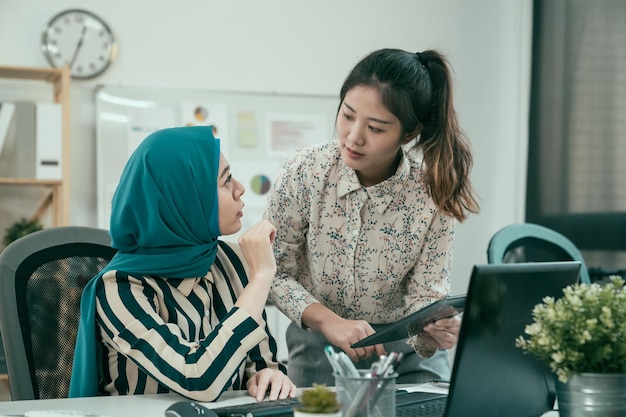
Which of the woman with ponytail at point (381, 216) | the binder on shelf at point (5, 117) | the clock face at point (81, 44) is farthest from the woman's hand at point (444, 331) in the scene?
the clock face at point (81, 44)

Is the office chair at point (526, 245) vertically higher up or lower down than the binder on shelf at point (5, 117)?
lower down

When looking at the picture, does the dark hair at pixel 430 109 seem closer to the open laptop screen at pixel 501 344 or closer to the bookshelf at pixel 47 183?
the open laptop screen at pixel 501 344

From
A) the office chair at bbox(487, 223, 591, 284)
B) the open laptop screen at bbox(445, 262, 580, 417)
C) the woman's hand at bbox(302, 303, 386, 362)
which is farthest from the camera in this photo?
the office chair at bbox(487, 223, 591, 284)

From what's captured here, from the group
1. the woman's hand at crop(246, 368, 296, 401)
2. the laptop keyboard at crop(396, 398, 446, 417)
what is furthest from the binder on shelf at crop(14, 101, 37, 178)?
the laptop keyboard at crop(396, 398, 446, 417)

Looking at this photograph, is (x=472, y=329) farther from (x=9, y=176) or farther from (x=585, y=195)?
(x=9, y=176)

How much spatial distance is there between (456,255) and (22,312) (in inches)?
119

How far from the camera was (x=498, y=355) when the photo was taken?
1152 millimetres

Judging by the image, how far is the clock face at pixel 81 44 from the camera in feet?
12.0

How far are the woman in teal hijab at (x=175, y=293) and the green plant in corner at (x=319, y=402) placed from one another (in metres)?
0.38

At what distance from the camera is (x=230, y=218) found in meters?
1.52

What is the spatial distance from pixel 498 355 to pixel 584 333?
0.16 m

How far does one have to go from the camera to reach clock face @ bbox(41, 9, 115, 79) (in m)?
3.67

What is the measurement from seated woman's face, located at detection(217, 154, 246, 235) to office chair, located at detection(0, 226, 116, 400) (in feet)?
0.86

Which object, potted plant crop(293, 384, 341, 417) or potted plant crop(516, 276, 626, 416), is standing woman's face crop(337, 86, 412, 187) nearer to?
potted plant crop(516, 276, 626, 416)
